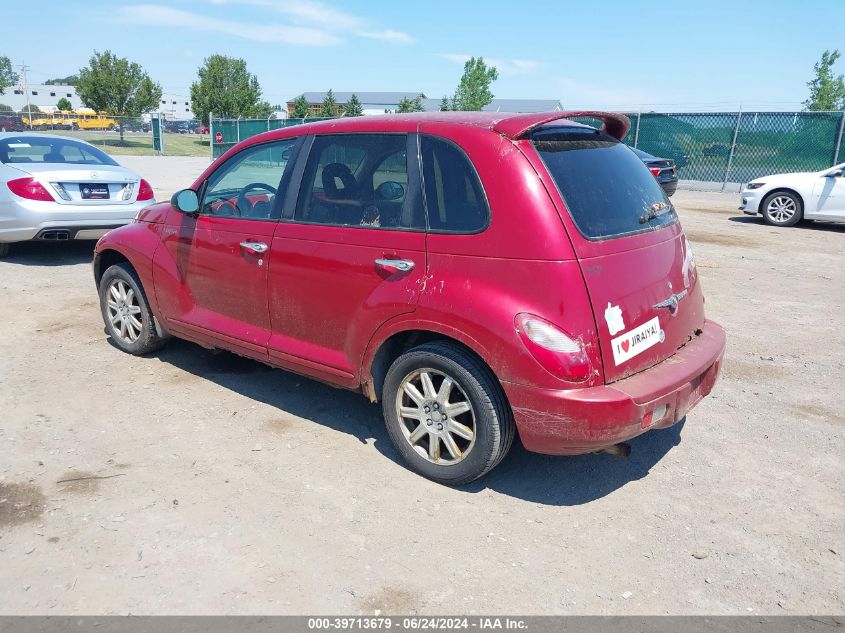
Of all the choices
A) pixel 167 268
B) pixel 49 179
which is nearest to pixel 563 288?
pixel 167 268

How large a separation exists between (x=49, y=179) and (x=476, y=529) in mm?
7251

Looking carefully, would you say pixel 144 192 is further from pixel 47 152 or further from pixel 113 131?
pixel 113 131

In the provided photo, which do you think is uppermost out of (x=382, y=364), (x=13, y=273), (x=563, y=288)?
(x=563, y=288)

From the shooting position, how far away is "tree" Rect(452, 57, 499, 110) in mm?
64125

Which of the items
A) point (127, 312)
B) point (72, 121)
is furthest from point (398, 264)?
point (72, 121)

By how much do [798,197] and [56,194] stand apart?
12610 mm

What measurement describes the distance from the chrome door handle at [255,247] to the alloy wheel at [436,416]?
1.27 m

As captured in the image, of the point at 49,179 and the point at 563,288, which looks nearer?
the point at 563,288

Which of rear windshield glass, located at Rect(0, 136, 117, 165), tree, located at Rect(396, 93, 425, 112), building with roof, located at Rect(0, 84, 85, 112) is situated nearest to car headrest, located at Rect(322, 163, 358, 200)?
rear windshield glass, located at Rect(0, 136, 117, 165)

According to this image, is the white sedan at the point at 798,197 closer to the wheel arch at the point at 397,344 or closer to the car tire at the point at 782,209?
the car tire at the point at 782,209

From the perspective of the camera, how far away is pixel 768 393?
4992 millimetres

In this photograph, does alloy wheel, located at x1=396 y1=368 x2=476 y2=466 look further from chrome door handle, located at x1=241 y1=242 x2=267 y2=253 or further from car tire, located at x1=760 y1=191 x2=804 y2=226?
car tire, located at x1=760 y1=191 x2=804 y2=226
